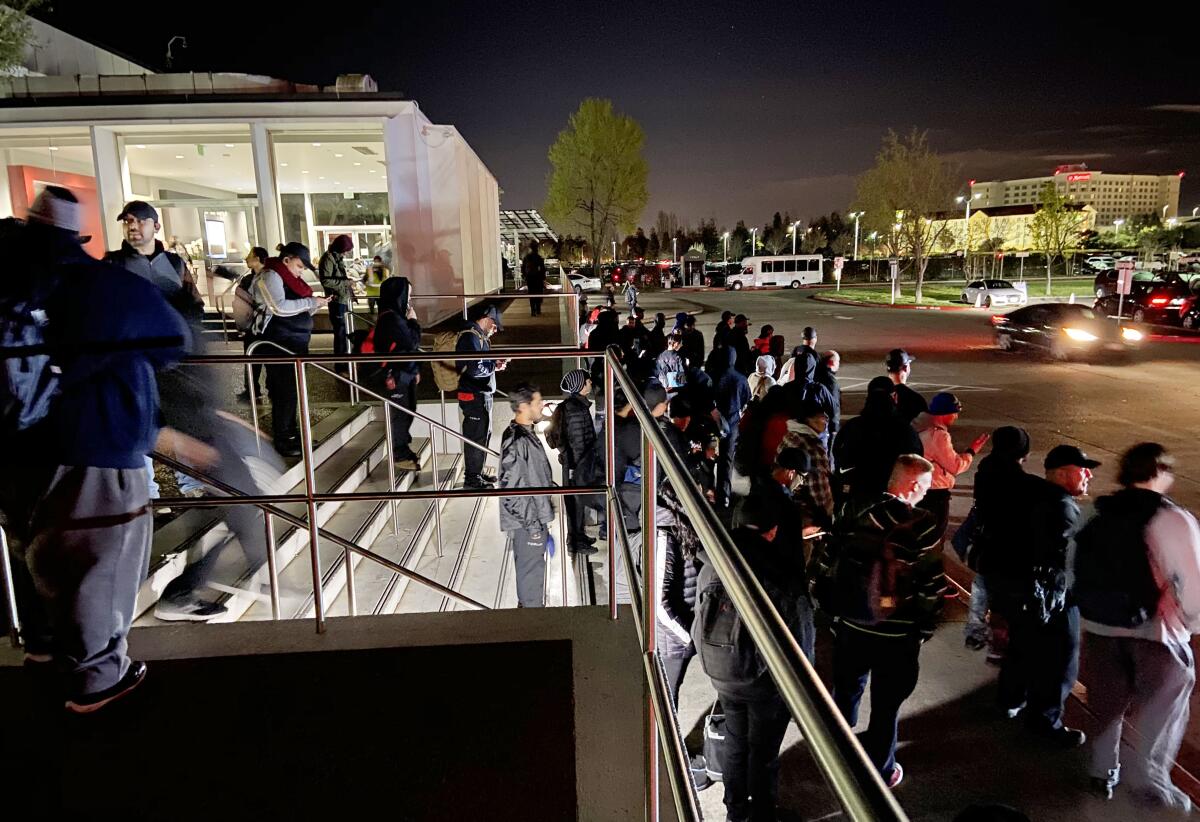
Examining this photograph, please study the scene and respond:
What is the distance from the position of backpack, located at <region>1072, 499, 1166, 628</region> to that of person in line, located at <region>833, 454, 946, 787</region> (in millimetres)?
759

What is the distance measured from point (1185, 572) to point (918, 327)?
87.4ft

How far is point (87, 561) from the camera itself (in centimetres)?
258

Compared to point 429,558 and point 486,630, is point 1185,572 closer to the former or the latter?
point 486,630

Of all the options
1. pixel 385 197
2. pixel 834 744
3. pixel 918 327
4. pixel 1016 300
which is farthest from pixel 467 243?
pixel 1016 300

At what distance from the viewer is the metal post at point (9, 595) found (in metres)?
2.99

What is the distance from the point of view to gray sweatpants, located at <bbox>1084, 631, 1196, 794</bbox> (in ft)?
12.1

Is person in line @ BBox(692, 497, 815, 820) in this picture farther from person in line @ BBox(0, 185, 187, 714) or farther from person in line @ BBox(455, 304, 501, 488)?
person in line @ BBox(455, 304, 501, 488)

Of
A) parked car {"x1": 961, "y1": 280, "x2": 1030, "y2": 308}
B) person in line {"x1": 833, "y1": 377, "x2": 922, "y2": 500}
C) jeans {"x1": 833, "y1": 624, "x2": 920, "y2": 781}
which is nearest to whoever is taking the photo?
jeans {"x1": 833, "y1": 624, "x2": 920, "y2": 781}

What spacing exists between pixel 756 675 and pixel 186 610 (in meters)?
3.27

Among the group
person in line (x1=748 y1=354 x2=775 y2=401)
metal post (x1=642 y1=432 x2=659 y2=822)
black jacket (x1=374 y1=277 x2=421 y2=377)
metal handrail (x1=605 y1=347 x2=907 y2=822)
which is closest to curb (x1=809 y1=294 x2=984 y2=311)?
person in line (x1=748 y1=354 x2=775 y2=401)

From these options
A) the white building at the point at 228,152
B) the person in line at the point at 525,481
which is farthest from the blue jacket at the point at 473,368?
the white building at the point at 228,152

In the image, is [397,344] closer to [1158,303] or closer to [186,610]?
[186,610]

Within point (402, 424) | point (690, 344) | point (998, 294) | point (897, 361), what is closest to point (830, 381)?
point (897, 361)

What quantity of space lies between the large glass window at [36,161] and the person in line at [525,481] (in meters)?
14.4
